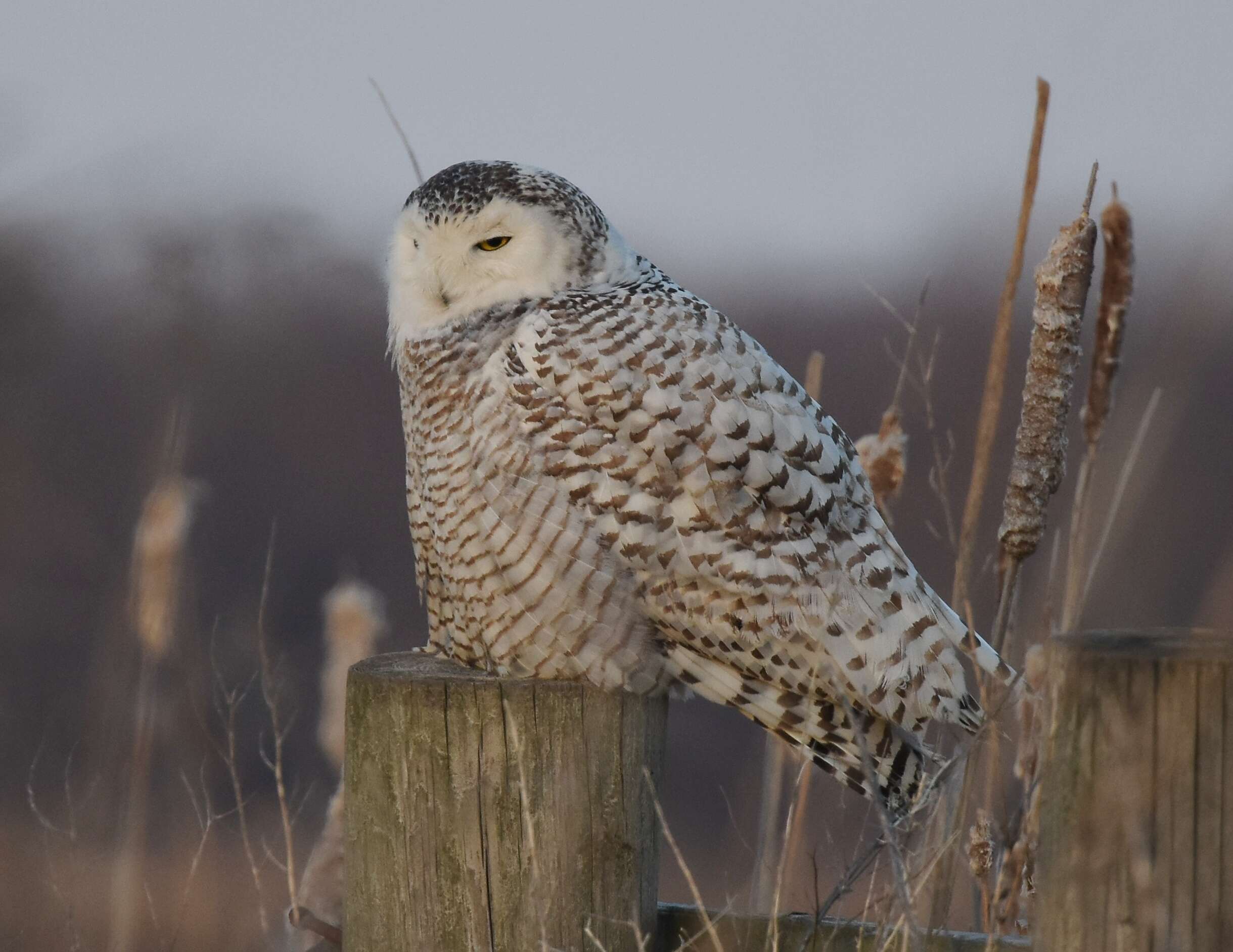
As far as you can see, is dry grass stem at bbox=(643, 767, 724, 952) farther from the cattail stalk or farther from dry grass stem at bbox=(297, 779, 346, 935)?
dry grass stem at bbox=(297, 779, 346, 935)

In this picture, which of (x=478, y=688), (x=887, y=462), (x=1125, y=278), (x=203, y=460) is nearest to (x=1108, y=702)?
(x=1125, y=278)

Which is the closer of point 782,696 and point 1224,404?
point 782,696

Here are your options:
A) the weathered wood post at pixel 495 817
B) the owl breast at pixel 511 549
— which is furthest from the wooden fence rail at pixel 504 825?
the owl breast at pixel 511 549

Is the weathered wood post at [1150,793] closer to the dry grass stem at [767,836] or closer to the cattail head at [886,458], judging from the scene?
the dry grass stem at [767,836]

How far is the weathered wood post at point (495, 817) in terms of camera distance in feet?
→ 6.70

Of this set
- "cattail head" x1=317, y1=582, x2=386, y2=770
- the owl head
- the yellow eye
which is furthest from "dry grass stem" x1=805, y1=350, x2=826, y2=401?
"cattail head" x1=317, y1=582, x2=386, y2=770

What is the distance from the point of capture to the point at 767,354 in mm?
2807

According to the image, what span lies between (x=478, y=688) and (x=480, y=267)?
3.54ft

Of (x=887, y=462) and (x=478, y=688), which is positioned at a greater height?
(x=887, y=462)

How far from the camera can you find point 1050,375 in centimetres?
196

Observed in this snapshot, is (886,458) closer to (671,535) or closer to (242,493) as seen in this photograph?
(671,535)

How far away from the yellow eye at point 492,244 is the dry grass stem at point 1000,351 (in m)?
1.10

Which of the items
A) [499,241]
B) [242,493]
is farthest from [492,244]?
[242,493]

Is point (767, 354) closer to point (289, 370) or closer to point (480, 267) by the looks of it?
point (480, 267)
